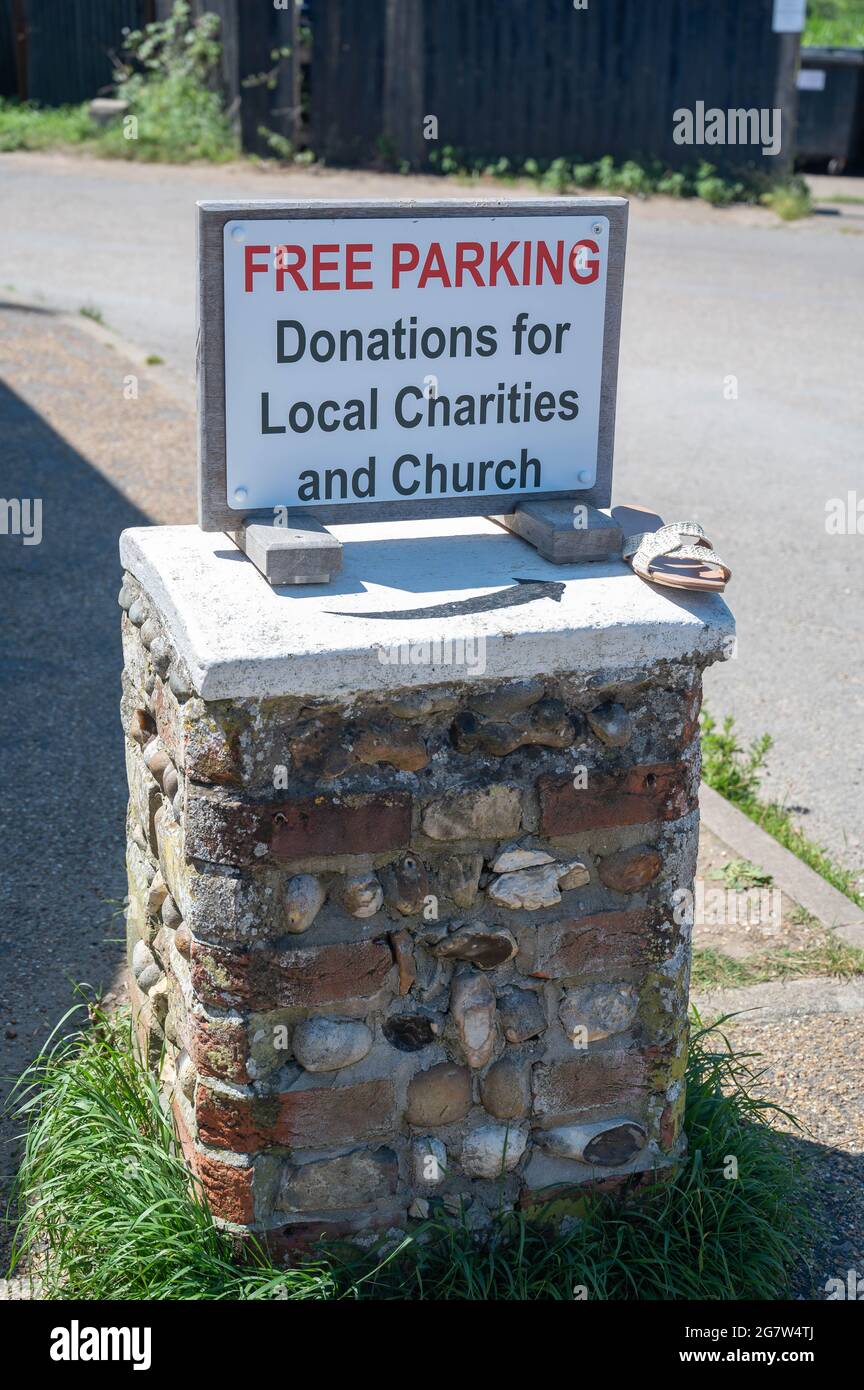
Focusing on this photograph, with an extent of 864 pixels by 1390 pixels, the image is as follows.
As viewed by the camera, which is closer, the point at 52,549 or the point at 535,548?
the point at 535,548

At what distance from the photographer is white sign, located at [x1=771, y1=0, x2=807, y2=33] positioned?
1537cm

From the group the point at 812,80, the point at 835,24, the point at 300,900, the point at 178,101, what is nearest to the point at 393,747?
the point at 300,900

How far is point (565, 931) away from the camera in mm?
2781

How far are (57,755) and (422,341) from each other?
8.73 ft

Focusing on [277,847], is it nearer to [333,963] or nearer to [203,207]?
[333,963]

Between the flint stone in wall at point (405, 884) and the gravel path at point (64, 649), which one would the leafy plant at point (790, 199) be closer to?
the gravel path at point (64, 649)

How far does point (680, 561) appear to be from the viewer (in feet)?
9.16

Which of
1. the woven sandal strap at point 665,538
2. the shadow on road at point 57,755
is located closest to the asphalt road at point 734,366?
the shadow on road at point 57,755

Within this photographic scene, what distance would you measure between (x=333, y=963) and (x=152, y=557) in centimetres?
83

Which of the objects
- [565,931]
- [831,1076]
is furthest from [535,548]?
[831,1076]

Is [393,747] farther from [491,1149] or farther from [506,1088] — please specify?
[491,1149]

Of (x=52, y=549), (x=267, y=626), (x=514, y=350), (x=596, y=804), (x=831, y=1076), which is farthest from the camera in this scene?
(x=52, y=549)

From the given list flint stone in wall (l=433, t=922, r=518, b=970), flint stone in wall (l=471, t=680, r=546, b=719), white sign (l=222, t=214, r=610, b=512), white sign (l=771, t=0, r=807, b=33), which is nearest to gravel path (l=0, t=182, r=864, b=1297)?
flint stone in wall (l=433, t=922, r=518, b=970)

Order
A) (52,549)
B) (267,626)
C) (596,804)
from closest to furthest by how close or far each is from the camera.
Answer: (267,626) < (596,804) < (52,549)
